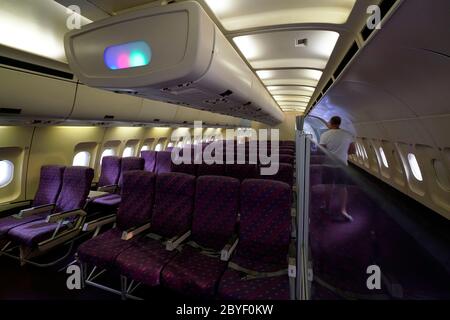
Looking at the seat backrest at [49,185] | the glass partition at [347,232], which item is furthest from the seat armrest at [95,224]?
the glass partition at [347,232]

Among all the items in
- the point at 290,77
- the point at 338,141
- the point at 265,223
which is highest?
the point at 290,77

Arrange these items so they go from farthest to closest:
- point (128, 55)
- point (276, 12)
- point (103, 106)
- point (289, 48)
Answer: point (103, 106) < point (289, 48) < point (276, 12) < point (128, 55)

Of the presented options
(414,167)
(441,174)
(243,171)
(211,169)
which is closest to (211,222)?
(243,171)

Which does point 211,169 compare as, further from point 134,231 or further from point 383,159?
point 383,159

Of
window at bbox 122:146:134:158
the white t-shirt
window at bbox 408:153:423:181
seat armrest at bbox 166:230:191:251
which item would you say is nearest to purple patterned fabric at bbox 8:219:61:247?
seat armrest at bbox 166:230:191:251

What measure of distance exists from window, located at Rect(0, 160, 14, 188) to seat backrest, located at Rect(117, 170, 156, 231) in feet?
8.99

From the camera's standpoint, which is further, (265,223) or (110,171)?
(110,171)

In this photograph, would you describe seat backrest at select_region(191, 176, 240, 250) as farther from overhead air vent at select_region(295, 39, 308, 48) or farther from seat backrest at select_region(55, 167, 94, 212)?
seat backrest at select_region(55, 167, 94, 212)

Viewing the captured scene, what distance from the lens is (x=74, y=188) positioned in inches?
158

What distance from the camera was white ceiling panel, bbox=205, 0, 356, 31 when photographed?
85.3 inches

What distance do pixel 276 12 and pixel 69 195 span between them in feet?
14.1
